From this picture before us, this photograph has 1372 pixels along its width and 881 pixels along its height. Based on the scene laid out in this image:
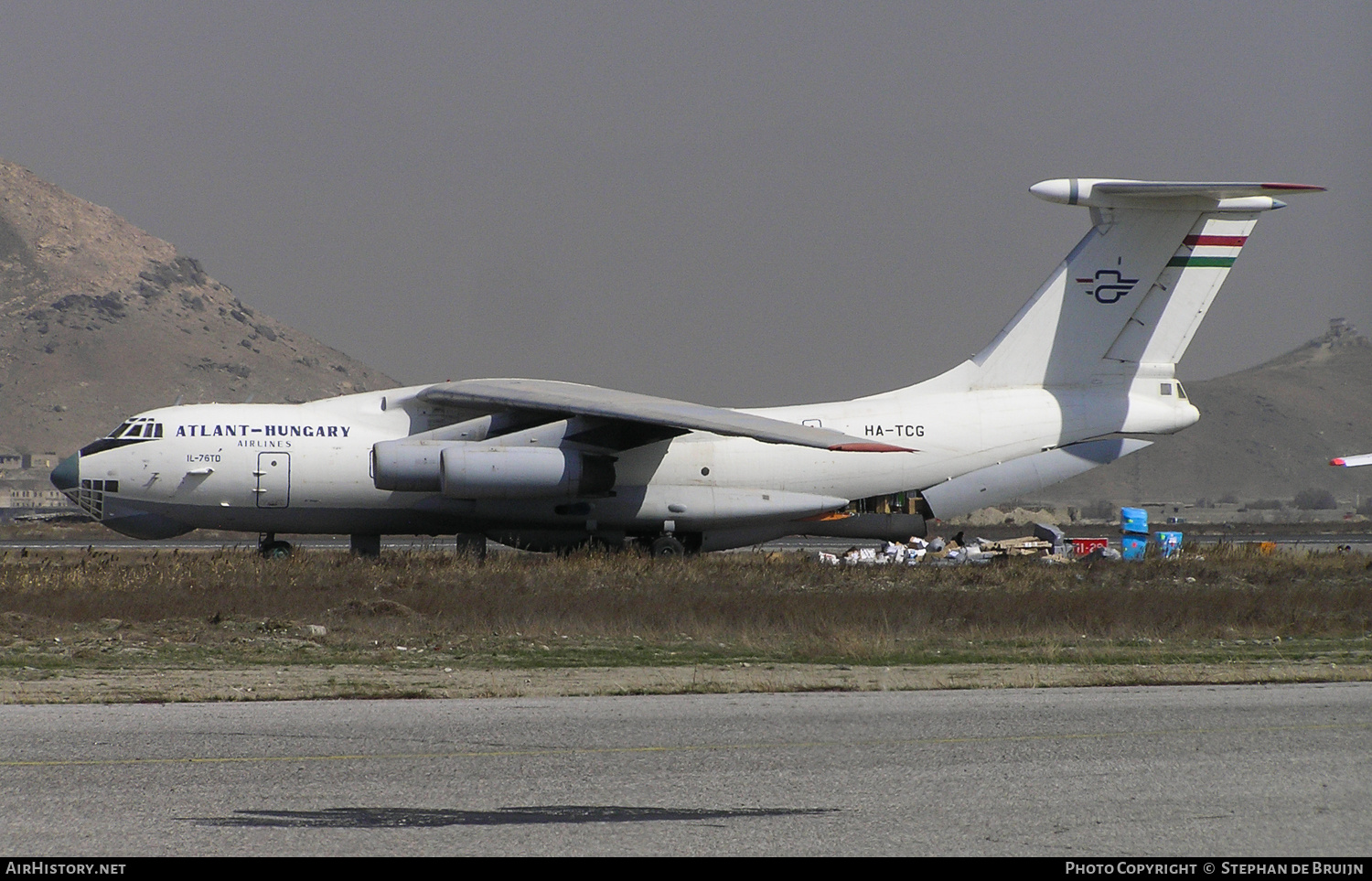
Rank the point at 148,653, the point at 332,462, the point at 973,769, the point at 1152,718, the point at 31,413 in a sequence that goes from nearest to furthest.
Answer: the point at 973,769, the point at 1152,718, the point at 148,653, the point at 332,462, the point at 31,413

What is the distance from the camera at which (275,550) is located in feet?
73.7

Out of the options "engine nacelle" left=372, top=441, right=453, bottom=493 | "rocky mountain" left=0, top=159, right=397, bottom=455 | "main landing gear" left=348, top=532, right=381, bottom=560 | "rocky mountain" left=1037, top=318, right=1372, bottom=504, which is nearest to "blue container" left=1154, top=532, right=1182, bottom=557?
"engine nacelle" left=372, top=441, right=453, bottom=493

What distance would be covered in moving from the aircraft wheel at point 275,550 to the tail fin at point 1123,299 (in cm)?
1165

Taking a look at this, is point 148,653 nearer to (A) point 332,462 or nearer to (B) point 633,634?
(B) point 633,634

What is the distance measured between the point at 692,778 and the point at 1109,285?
61.0ft

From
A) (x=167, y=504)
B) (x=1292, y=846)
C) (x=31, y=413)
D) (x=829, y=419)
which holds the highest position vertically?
(x=31, y=413)

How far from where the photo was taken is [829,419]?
22672 millimetres

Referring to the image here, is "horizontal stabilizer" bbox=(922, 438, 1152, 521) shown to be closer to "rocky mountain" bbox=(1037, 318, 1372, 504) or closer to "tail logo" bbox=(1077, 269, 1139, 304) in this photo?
"tail logo" bbox=(1077, 269, 1139, 304)

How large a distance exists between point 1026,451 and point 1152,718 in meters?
14.7

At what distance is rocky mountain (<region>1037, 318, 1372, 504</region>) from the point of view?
3986 inches

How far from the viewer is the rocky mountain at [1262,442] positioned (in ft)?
332

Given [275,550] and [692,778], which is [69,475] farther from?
[692,778]

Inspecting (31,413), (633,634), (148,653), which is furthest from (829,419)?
(31,413)

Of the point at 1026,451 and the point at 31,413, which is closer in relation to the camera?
the point at 1026,451
